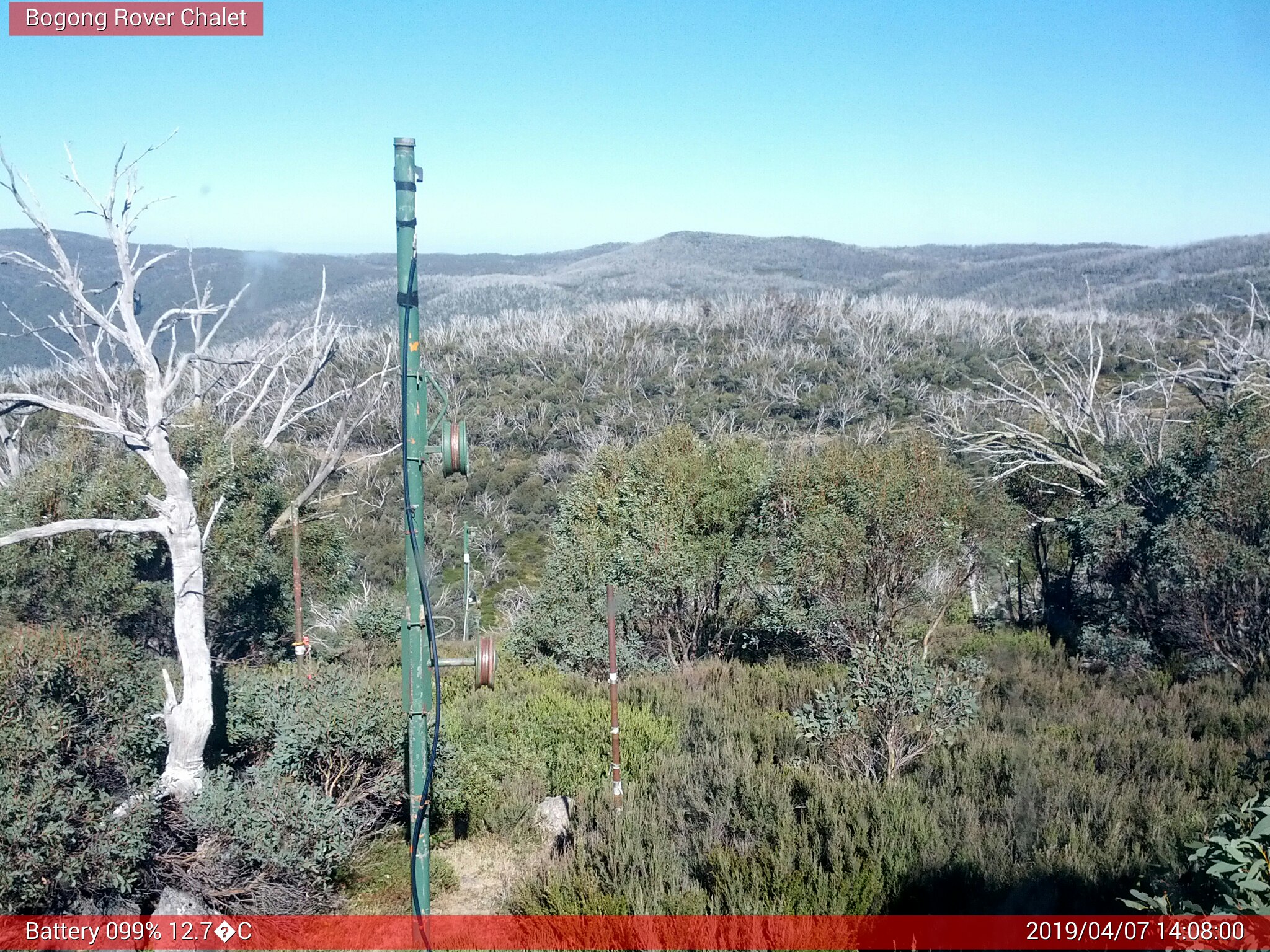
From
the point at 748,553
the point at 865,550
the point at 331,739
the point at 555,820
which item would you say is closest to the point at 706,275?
the point at 748,553

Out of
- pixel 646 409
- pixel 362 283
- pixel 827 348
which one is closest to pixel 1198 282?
pixel 827 348

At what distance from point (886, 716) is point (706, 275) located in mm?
99694

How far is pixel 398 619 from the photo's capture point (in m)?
14.4

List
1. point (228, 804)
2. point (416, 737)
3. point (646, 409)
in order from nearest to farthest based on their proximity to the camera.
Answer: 1. point (416, 737)
2. point (228, 804)
3. point (646, 409)

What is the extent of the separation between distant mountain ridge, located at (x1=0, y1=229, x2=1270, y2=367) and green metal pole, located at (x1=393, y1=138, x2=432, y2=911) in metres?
15.3

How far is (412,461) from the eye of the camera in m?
4.30

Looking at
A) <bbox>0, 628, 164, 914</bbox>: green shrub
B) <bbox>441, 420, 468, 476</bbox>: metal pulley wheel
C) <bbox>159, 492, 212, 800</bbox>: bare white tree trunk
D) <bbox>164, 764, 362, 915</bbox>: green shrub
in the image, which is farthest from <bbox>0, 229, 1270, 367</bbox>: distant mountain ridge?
<bbox>441, 420, 468, 476</bbox>: metal pulley wheel

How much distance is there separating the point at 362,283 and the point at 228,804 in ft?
226

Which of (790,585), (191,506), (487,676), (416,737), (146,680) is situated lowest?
(790,585)

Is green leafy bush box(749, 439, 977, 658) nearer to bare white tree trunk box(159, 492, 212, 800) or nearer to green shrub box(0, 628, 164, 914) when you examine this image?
bare white tree trunk box(159, 492, 212, 800)

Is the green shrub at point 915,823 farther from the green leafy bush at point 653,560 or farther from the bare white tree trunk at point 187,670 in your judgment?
the green leafy bush at point 653,560

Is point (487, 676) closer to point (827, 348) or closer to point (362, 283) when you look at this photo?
point (827, 348)

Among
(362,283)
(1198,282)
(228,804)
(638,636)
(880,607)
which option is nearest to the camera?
(228,804)
